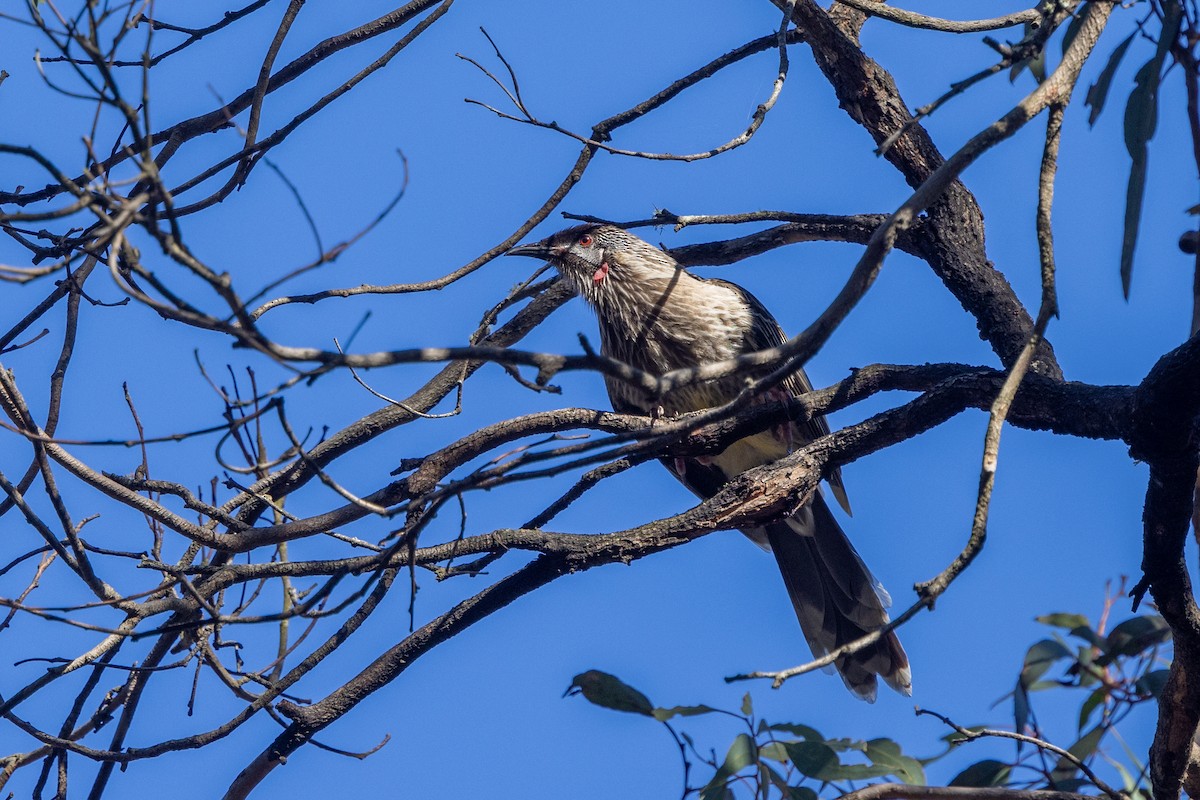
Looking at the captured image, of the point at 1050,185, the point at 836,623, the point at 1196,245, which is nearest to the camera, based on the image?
the point at 1050,185

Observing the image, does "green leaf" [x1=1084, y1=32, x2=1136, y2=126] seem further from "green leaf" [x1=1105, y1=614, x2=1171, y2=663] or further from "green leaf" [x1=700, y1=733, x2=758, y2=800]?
"green leaf" [x1=700, y1=733, x2=758, y2=800]

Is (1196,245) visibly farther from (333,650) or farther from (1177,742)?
(333,650)

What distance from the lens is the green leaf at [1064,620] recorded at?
3813 mm

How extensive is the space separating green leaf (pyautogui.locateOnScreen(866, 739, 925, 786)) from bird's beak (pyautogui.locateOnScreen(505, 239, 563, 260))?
2828mm

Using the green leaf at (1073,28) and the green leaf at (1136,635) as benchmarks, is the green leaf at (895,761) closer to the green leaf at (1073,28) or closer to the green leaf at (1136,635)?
the green leaf at (1136,635)

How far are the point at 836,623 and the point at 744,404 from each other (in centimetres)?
290

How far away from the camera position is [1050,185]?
7.37 ft

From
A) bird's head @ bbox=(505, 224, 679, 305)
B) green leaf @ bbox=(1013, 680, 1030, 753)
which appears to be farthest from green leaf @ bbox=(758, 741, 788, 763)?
bird's head @ bbox=(505, 224, 679, 305)

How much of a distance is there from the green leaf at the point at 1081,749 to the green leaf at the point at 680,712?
1234 millimetres

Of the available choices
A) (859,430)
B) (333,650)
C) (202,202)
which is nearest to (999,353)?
(859,430)

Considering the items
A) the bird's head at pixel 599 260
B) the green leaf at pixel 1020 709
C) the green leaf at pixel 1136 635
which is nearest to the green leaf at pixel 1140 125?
the green leaf at pixel 1136 635

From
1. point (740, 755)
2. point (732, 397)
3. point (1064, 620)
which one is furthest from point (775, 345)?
point (740, 755)

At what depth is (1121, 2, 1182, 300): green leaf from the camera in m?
2.60

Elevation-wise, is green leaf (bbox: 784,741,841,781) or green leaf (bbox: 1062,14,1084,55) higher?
green leaf (bbox: 1062,14,1084,55)
